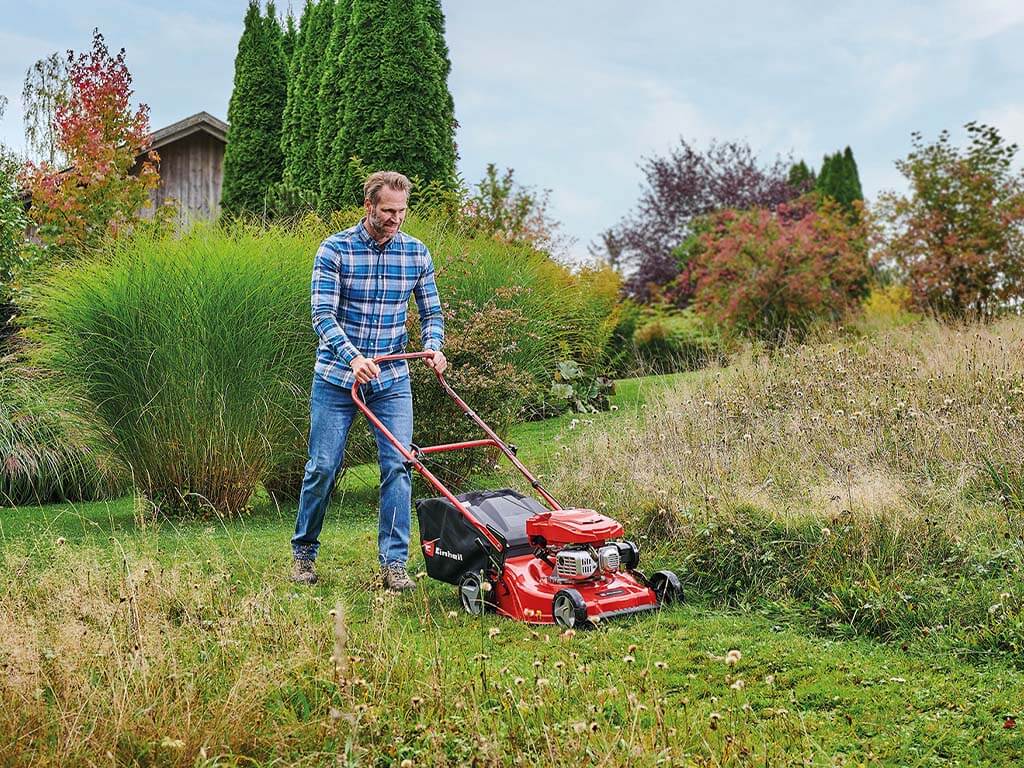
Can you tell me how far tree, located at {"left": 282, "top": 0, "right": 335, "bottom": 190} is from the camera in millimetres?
15539

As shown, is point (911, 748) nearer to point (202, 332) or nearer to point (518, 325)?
point (202, 332)

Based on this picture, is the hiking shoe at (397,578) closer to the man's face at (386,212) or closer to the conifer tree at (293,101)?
the man's face at (386,212)

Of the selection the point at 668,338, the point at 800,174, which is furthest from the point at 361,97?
the point at 800,174

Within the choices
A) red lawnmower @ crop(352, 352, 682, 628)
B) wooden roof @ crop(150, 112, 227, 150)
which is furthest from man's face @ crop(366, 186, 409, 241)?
wooden roof @ crop(150, 112, 227, 150)

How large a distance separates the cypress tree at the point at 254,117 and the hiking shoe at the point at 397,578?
1374cm

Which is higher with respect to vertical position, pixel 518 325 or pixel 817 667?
pixel 518 325

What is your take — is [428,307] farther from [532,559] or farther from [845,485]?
[845,485]

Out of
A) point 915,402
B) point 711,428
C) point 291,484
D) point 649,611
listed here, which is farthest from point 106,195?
point 649,611

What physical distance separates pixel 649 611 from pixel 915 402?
3.35 metres

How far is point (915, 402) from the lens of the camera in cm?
708

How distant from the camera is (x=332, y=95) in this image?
1478 cm

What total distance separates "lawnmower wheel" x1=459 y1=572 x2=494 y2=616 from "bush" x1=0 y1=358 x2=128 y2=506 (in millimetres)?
3532

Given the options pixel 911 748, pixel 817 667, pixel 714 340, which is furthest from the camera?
pixel 714 340

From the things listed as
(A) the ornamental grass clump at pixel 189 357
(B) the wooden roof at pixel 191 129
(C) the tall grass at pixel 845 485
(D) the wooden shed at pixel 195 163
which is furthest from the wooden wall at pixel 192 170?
(C) the tall grass at pixel 845 485
